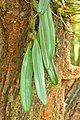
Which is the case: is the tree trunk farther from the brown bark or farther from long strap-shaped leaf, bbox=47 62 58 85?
long strap-shaped leaf, bbox=47 62 58 85

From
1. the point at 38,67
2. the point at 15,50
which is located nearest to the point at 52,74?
the point at 38,67

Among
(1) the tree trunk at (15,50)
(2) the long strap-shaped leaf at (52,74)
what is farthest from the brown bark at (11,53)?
(2) the long strap-shaped leaf at (52,74)

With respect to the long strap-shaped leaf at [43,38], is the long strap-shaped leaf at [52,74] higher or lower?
lower

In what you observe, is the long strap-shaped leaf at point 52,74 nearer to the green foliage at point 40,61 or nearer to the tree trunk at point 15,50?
the green foliage at point 40,61

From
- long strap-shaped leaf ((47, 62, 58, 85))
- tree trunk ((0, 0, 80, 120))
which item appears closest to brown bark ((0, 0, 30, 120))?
→ tree trunk ((0, 0, 80, 120))

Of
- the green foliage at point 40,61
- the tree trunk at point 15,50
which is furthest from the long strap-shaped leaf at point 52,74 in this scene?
the tree trunk at point 15,50

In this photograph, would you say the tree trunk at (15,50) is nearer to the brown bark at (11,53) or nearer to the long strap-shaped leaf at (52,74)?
the brown bark at (11,53)

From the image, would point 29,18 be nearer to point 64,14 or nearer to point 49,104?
point 64,14

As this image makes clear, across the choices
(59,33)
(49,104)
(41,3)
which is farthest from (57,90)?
(41,3)
